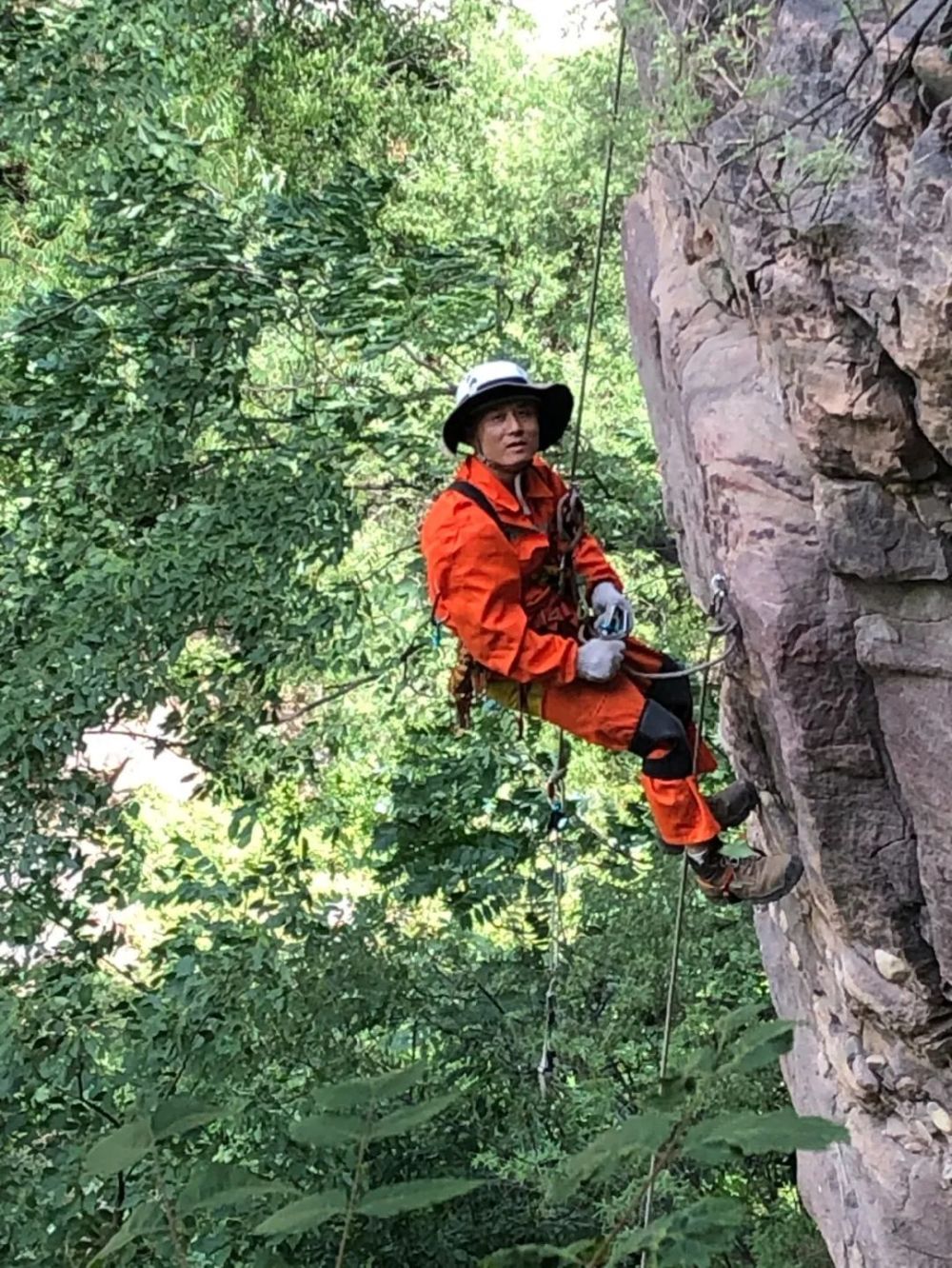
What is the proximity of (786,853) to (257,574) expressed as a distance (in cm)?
263

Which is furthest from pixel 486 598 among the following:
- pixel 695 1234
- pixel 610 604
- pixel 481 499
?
pixel 695 1234

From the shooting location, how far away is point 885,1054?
11.8 feet

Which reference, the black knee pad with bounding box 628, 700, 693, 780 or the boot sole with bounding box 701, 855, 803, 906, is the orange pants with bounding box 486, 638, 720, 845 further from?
the boot sole with bounding box 701, 855, 803, 906

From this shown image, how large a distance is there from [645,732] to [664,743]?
0.19 ft

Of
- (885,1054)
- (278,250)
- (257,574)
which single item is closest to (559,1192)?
(885,1054)

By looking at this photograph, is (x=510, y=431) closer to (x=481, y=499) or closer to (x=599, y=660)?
(x=481, y=499)

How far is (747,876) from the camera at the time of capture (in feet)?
11.6

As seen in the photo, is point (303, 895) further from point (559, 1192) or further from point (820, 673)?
point (559, 1192)

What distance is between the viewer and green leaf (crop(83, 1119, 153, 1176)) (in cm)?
117

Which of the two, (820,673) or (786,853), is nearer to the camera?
(820,673)

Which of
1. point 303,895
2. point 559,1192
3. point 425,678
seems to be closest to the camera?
point 559,1192

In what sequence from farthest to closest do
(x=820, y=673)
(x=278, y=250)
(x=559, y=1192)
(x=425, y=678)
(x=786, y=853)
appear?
(x=425, y=678) < (x=278, y=250) < (x=786, y=853) < (x=820, y=673) < (x=559, y=1192)

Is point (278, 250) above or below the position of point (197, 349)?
above

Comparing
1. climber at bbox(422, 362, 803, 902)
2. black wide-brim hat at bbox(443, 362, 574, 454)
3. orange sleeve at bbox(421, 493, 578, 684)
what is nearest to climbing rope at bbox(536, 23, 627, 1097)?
climber at bbox(422, 362, 803, 902)
